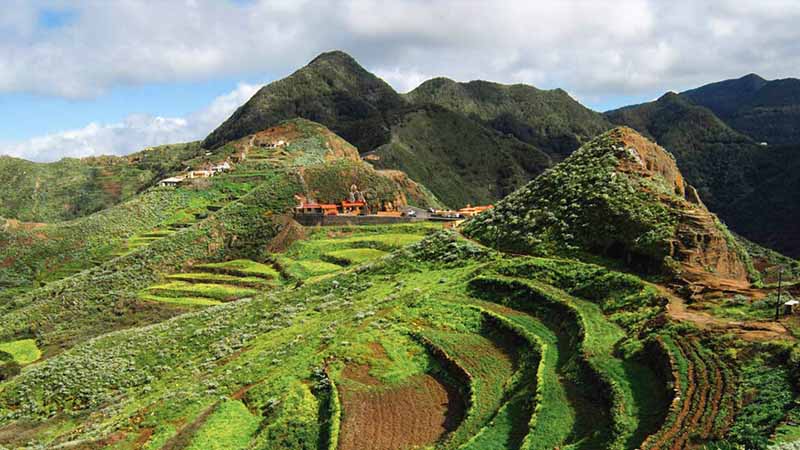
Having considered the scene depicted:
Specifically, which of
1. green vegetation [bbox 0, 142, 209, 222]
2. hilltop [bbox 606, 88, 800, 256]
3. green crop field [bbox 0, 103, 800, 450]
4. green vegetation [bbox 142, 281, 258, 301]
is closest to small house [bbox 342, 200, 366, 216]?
green crop field [bbox 0, 103, 800, 450]

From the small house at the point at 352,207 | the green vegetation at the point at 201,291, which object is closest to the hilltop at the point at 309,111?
the small house at the point at 352,207

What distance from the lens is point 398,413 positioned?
69.7 feet

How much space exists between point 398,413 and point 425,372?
260cm

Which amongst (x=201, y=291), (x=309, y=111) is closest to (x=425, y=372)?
(x=201, y=291)

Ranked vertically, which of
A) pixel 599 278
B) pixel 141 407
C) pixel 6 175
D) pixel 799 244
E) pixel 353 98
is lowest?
pixel 799 244

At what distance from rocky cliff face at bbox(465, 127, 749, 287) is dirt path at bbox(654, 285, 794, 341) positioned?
113 inches

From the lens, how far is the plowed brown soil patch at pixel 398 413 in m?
19.6

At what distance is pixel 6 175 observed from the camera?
135750 mm

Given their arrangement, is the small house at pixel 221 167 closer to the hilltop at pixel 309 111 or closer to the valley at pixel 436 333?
the valley at pixel 436 333

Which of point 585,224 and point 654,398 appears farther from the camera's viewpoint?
point 585,224

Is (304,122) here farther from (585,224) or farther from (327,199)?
(585,224)

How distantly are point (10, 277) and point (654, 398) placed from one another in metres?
66.1

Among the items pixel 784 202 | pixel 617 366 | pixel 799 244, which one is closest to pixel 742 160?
pixel 784 202

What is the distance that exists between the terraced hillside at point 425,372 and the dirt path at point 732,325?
547mm
